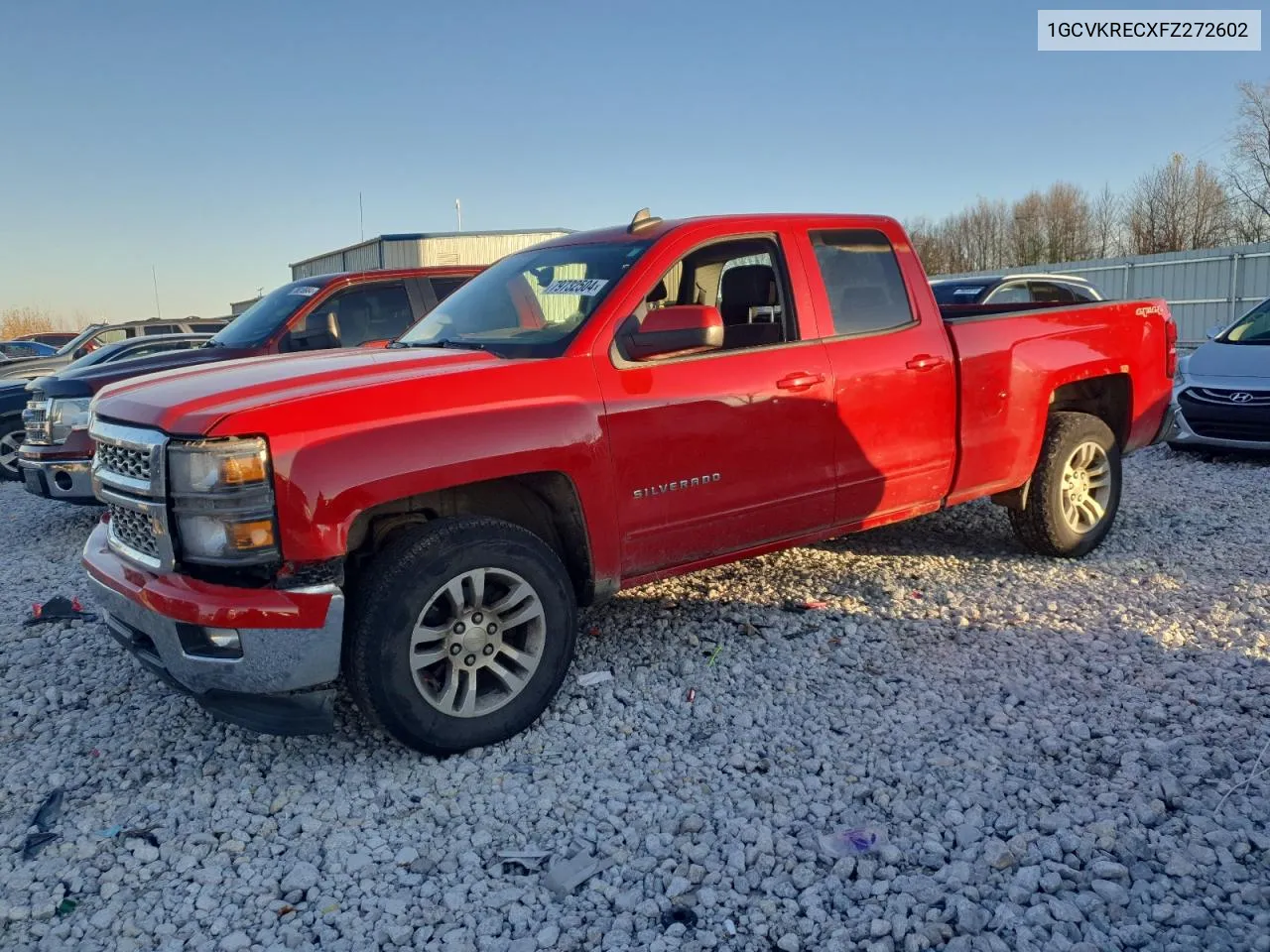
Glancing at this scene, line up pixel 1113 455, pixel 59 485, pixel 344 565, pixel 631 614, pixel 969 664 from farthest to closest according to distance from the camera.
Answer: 1. pixel 59 485
2. pixel 1113 455
3. pixel 631 614
4. pixel 969 664
5. pixel 344 565

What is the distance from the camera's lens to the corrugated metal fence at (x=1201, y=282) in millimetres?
22531

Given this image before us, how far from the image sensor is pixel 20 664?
4793 mm

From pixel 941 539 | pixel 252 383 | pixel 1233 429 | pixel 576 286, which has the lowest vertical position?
pixel 941 539

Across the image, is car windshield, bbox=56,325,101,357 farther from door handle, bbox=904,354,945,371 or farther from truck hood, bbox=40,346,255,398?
door handle, bbox=904,354,945,371

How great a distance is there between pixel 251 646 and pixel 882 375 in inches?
121

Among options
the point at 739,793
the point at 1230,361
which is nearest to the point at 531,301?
the point at 739,793

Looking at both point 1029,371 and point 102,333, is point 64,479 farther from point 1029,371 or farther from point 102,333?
point 102,333

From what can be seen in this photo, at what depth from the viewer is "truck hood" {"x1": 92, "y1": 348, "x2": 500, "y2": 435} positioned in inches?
130

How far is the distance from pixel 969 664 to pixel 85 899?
3.45 meters

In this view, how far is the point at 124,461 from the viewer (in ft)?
11.7

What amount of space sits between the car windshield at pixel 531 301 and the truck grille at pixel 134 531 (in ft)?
4.85

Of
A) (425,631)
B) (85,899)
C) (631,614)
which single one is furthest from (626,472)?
(85,899)

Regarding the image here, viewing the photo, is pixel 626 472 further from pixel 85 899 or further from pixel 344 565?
pixel 85 899

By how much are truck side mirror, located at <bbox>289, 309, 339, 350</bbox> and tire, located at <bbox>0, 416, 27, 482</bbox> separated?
4510 mm
